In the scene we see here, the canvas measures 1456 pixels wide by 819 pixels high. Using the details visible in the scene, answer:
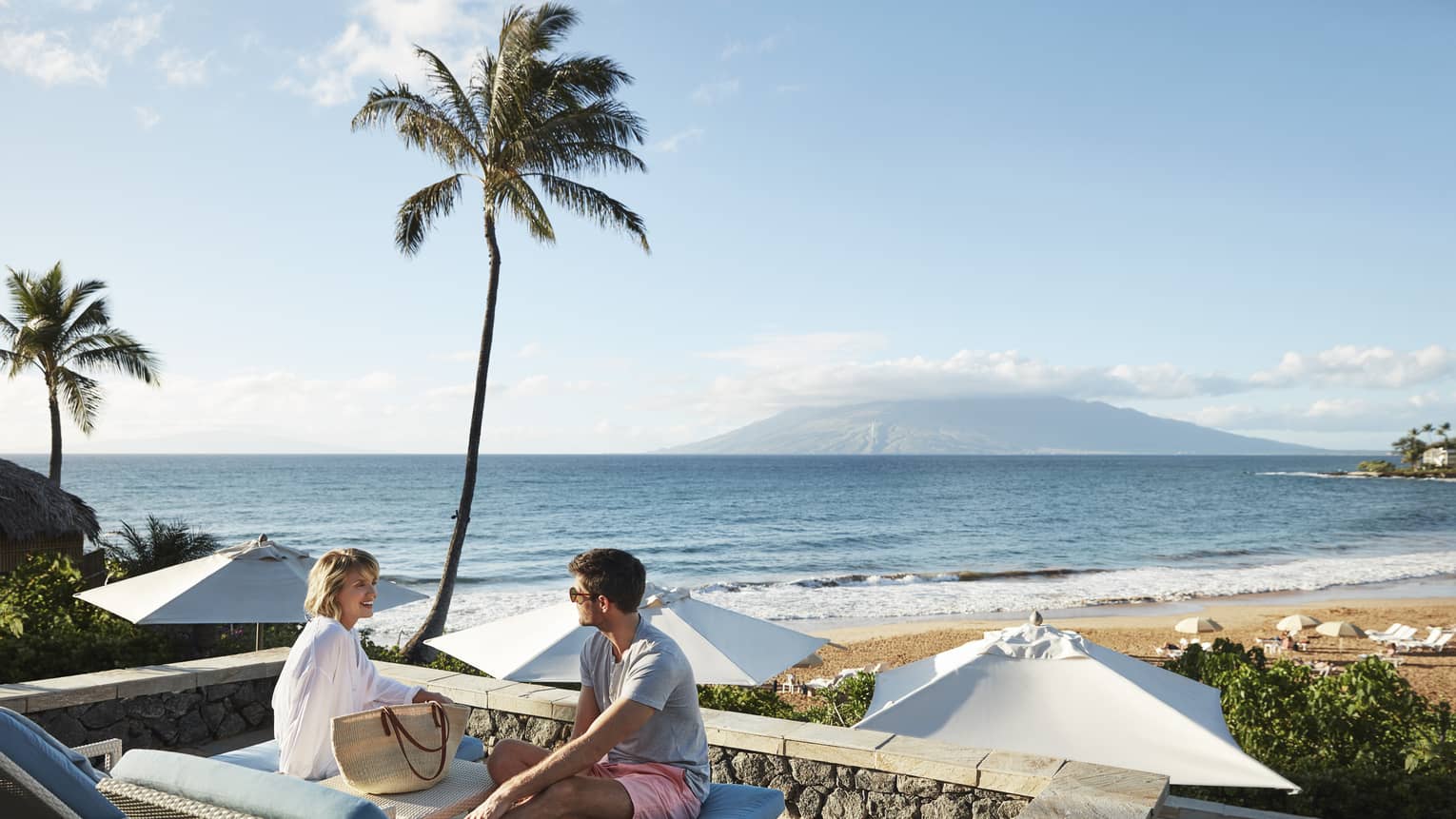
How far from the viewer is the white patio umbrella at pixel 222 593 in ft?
22.0

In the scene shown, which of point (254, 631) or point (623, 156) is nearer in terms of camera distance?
point (254, 631)

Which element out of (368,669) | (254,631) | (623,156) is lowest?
(254,631)

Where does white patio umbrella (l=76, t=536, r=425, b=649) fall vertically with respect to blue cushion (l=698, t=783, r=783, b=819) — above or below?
above

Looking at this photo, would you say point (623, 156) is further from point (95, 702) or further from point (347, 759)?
point (347, 759)

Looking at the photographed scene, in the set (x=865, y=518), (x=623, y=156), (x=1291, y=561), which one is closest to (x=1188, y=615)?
(x=1291, y=561)

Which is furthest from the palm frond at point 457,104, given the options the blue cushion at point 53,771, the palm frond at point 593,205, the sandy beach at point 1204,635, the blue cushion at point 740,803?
the blue cushion at point 53,771

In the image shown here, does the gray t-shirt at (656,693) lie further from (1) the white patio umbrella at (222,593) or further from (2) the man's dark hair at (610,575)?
(1) the white patio umbrella at (222,593)

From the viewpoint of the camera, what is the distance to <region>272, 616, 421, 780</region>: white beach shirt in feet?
10.8

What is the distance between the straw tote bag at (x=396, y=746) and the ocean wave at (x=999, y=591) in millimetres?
16540

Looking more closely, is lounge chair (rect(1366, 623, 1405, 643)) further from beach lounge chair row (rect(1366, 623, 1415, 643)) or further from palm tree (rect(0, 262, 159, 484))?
palm tree (rect(0, 262, 159, 484))

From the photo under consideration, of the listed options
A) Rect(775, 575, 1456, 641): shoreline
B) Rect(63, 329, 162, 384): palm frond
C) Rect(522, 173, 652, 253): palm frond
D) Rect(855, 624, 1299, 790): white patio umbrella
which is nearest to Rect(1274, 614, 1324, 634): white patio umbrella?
Rect(775, 575, 1456, 641): shoreline

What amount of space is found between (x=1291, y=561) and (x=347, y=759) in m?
36.7

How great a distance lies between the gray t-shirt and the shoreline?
16012mm

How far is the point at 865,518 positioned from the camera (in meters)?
51.8
